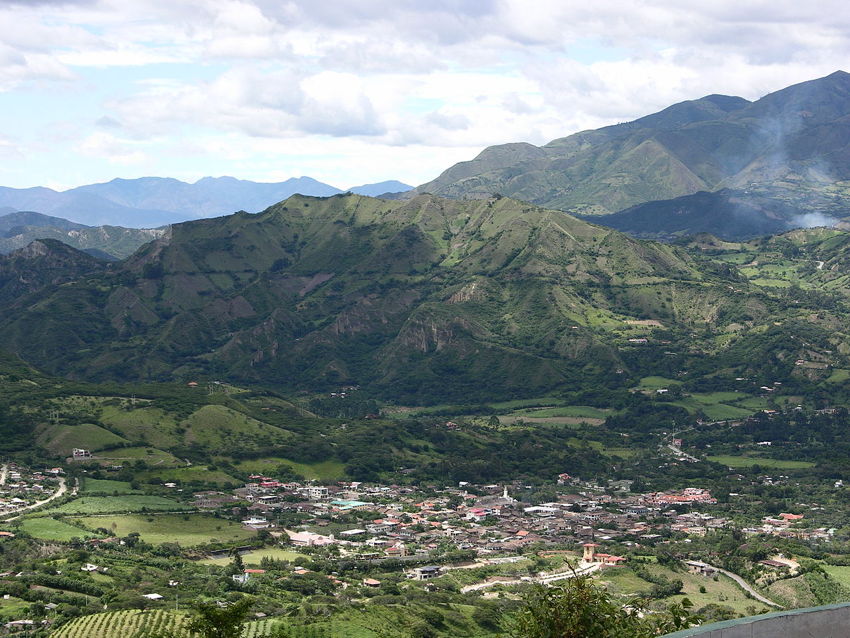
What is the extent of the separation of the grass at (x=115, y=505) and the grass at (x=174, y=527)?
348cm

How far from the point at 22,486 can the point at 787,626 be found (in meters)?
123

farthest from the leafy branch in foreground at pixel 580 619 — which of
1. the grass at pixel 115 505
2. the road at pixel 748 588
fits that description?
the grass at pixel 115 505

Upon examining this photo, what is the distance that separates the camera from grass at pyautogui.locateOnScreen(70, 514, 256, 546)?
11625 centimetres

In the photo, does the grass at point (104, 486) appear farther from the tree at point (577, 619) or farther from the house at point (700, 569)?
the tree at point (577, 619)

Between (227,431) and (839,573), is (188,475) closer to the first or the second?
(227,431)

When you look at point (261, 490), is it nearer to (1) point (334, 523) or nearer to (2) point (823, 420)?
(1) point (334, 523)

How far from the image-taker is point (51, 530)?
112 meters

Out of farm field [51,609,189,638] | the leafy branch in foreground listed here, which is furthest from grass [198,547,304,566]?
the leafy branch in foreground

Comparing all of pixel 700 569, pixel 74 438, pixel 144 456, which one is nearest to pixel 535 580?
pixel 700 569

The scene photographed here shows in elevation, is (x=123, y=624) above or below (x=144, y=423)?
above

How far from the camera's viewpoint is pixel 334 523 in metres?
129

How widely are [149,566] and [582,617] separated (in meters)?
75.3

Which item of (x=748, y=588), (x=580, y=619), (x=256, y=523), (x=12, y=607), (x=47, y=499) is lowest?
(x=256, y=523)

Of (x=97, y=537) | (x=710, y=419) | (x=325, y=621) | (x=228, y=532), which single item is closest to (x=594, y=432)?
(x=710, y=419)
